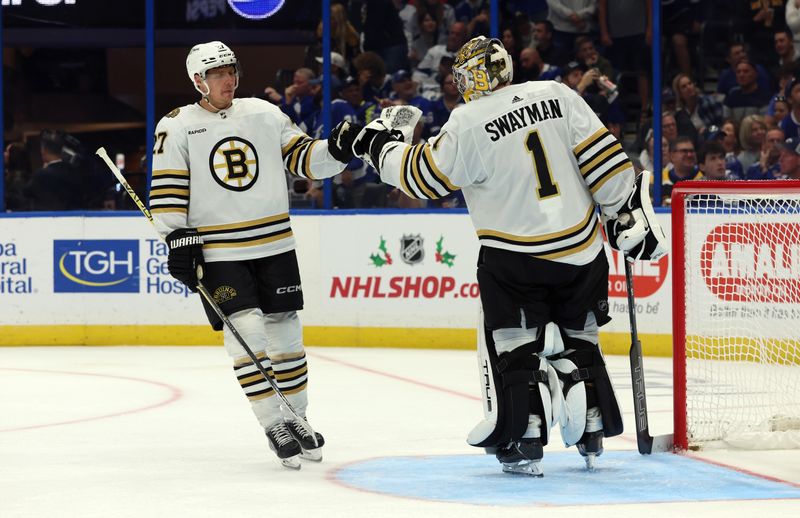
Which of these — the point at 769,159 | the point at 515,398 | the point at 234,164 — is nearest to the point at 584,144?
the point at 515,398

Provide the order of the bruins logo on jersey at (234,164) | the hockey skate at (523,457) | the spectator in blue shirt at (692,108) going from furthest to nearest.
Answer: the spectator in blue shirt at (692,108) < the bruins logo on jersey at (234,164) < the hockey skate at (523,457)

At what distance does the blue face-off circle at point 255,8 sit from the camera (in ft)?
30.1

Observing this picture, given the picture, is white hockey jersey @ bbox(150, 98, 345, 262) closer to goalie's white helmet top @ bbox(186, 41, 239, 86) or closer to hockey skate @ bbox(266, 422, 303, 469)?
goalie's white helmet top @ bbox(186, 41, 239, 86)

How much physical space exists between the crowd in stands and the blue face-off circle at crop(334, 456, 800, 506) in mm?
4313

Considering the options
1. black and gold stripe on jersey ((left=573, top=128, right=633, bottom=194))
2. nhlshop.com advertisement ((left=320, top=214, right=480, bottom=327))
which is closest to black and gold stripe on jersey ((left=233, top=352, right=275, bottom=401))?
black and gold stripe on jersey ((left=573, top=128, right=633, bottom=194))

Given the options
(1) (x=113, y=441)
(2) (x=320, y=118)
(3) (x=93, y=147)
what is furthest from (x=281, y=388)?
(3) (x=93, y=147)

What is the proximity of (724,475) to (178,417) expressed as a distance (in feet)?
7.65

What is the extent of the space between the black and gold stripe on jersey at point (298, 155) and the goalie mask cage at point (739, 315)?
1.24 metres

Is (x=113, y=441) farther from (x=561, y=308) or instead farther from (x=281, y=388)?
(x=561, y=308)

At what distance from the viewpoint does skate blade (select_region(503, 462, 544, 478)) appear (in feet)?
12.8

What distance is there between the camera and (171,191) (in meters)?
4.21

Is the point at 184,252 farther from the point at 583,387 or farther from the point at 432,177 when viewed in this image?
the point at 583,387

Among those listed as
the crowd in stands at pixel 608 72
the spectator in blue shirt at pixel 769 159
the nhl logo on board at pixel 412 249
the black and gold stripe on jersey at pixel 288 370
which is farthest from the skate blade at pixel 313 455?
the spectator in blue shirt at pixel 769 159

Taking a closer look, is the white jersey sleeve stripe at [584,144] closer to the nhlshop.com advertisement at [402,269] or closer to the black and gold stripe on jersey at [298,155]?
the black and gold stripe on jersey at [298,155]
